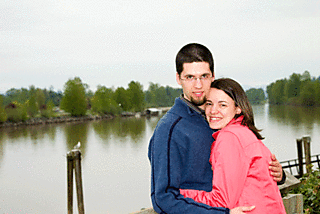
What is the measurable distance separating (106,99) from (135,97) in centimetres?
676

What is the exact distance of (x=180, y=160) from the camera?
1.38 metres

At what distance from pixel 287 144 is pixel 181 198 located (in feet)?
70.9

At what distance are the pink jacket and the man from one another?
63 millimetres

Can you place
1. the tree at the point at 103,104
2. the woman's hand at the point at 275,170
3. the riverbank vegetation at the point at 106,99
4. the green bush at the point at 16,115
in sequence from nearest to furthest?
the woman's hand at the point at 275,170
the green bush at the point at 16,115
the riverbank vegetation at the point at 106,99
the tree at the point at 103,104

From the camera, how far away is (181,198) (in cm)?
129

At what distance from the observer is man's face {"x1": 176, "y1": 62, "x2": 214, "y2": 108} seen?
1487mm

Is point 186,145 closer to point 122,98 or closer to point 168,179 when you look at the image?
point 168,179

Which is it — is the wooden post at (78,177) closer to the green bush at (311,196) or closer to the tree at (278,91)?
the green bush at (311,196)

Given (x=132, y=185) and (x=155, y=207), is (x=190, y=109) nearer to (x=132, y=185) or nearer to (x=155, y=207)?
(x=155, y=207)

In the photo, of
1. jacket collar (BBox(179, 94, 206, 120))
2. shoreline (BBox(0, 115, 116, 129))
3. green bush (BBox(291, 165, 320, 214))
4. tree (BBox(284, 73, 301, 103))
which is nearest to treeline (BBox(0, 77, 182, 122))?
shoreline (BBox(0, 115, 116, 129))

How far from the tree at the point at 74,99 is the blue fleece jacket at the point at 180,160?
166 ft

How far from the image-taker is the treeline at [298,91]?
185ft

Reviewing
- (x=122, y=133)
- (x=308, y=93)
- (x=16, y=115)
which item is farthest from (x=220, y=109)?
(x=308, y=93)

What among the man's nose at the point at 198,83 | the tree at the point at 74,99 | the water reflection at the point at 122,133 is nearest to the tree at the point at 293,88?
the water reflection at the point at 122,133
